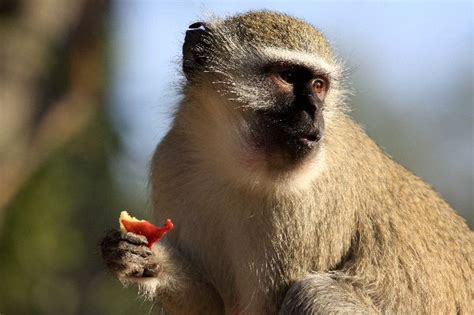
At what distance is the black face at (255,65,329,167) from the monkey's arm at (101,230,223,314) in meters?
0.96

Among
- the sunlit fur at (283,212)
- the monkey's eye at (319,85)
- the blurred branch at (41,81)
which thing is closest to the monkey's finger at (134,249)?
the sunlit fur at (283,212)

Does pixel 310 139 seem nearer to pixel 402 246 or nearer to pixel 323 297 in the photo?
pixel 323 297

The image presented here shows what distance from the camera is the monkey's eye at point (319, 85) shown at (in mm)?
6596

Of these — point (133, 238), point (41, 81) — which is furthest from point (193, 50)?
point (41, 81)

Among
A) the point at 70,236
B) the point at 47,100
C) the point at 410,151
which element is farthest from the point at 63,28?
the point at 410,151

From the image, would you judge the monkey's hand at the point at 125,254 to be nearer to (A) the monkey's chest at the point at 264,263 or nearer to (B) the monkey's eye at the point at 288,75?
(A) the monkey's chest at the point at 264,263

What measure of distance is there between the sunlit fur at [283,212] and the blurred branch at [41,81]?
185 inches

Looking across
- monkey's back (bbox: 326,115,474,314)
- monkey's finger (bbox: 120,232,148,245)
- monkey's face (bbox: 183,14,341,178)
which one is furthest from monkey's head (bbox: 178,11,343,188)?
monkey's finger (bbox: 120,232,148,245)

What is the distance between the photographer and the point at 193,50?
6.96 m

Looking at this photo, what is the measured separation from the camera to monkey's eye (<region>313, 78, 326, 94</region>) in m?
6.60

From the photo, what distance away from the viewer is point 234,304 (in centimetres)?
685

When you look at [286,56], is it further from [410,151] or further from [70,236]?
[410,151]

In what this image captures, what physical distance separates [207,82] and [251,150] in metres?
0.61

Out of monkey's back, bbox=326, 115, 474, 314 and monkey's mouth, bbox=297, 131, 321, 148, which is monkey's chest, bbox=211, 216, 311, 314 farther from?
monkey's mouth, bbox=297, 131, 321, 148
